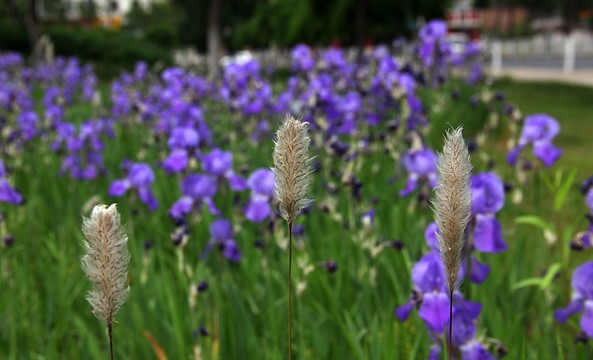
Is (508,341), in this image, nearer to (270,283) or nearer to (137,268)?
(270,283)

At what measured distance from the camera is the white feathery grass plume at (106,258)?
2.34ft

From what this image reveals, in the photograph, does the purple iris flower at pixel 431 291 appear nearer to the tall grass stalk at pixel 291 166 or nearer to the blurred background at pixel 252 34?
the tall grass stalk at pixel 291 166

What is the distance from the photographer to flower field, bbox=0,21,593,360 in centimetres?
171

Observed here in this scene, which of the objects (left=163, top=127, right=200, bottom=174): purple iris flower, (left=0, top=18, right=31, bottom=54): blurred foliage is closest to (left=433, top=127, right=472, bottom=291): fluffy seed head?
(left=163, top=127, right=200, bottom=174): purple iris flower

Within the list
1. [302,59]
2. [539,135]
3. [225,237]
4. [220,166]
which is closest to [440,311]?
[225,237]

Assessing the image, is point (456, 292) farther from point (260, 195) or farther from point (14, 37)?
point (14, 37)

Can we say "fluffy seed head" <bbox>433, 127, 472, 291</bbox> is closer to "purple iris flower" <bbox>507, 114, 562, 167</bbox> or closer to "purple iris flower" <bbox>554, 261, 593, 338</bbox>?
"purple iris flower" <bbox>554, 261, 593, 338</bbox>

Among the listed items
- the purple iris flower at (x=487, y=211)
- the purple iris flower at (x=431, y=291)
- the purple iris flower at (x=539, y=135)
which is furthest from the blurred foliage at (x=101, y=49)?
the purple iris flower at (x=431, y=291)

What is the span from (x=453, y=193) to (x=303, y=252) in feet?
5.12

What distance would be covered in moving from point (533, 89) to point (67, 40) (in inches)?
558

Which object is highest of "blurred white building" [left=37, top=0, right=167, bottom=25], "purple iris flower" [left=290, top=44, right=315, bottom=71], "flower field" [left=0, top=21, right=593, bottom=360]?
"blurred white building" [left=37, top=0, right=167, bottom=25]

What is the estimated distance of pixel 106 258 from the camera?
72 cm

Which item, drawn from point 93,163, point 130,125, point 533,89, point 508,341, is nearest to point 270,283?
point 508,341

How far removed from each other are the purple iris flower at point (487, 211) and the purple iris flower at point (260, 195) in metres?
0.94
